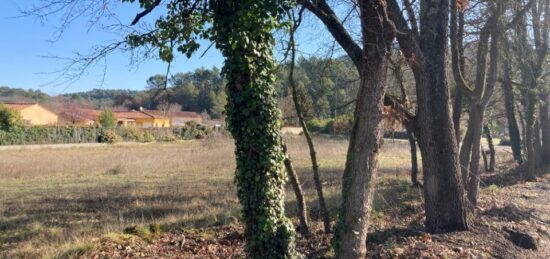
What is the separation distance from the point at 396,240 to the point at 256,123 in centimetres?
332


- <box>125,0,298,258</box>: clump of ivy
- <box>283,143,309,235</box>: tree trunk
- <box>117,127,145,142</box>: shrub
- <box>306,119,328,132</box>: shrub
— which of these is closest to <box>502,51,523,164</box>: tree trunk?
<box>283,143,309,235</box>: tree trunk

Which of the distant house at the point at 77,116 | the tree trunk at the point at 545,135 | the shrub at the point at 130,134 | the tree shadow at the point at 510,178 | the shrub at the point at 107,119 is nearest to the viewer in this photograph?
the tree shadow at the point at 510,178

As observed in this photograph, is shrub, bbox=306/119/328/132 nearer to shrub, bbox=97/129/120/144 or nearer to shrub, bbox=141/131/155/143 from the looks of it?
shrub, bbox=141/131/155/143

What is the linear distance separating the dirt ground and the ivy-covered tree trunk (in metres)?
1.23

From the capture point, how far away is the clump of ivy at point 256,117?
531 cm

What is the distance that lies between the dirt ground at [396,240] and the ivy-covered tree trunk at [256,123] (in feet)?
4.03

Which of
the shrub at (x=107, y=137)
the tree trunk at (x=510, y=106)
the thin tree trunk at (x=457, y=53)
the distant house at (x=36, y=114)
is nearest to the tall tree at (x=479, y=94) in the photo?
the thin tree trunk at (x=457, y=53)

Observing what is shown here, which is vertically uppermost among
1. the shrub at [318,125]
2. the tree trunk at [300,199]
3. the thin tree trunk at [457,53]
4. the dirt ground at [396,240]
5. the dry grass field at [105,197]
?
the thin tree trunk at [457,53]

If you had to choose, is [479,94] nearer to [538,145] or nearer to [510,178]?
[510,178]

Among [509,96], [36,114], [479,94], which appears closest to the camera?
[479,94]

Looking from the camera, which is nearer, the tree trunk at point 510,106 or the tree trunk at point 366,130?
the tree trunk at point 366,130

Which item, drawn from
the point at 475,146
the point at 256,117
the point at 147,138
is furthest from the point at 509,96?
the point at 147,138

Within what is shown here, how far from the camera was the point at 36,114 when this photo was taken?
63062mm

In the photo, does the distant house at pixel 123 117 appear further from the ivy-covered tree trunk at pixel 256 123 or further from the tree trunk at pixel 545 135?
the ivy-covered tree trunk at pixel 256 123
